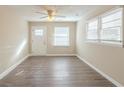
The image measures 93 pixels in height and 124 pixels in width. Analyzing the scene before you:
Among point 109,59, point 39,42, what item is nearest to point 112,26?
point 109,59

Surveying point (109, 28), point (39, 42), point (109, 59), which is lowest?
point (109, 59)

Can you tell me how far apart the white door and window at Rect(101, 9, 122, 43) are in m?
5.89

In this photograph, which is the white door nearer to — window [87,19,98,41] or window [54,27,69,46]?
window [54,27,69,46]

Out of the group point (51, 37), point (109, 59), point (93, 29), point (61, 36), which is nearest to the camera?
point (109, 59)

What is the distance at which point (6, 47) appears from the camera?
5656 millimetres

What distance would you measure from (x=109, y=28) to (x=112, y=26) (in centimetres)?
23

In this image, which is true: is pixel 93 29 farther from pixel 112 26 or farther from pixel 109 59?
pixel 109 59

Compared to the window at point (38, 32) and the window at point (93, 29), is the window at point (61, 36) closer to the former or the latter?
the window at point (38, 32)

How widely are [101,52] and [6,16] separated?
3.22 m

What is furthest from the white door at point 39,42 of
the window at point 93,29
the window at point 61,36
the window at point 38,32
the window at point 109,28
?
the window at point 109,28

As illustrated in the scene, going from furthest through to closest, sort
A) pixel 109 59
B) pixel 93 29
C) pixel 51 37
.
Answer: pixel 51 37 → pixel 93 29 → pixel 109 59

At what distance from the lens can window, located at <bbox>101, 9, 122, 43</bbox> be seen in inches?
164

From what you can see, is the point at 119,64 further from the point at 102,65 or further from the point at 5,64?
the point at 5,64

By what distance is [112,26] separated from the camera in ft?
15.4
